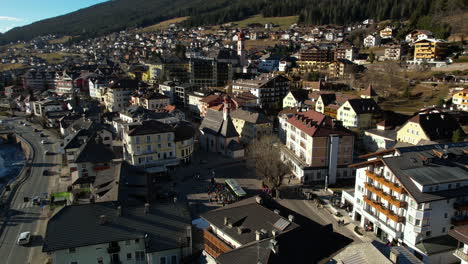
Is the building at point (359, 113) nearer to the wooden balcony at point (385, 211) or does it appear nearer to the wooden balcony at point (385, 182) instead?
the wooden balcony at point (385, 182)

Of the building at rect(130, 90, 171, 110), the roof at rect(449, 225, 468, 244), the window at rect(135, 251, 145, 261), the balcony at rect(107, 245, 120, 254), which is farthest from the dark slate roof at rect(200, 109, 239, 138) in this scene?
the roof at rect(449, 225, 468, 244)

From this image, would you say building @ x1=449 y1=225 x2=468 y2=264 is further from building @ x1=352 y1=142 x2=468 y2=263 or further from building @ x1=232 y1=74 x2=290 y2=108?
building @ x1=232 y1=74 x2=290 y2=108

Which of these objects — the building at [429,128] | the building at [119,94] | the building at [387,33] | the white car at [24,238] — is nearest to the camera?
the white car at [24,238]

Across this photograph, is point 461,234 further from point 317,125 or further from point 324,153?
point 317,125

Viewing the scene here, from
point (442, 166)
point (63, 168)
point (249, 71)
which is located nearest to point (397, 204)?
point (442, 166)

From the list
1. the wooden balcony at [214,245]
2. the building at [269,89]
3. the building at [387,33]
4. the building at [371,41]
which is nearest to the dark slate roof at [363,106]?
Result: the building at [269,89]
